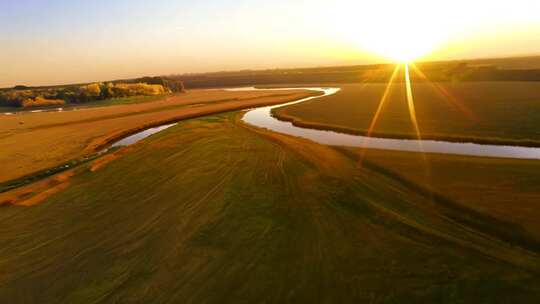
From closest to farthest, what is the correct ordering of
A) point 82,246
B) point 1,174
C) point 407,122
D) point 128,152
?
1. point 82,246
2. point 1,174
3. point 128,152
4. point 407,122

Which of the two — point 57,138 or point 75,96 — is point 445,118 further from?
point 75,96

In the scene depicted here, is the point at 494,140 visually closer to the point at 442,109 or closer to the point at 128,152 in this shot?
the point at 442,109

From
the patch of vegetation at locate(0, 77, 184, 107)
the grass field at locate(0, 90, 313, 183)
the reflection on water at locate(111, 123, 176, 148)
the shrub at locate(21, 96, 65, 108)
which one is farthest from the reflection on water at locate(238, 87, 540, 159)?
the shrub at locate(21, 96, 65, 108)

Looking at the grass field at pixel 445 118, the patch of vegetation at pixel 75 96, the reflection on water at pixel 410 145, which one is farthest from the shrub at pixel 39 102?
the reflection on water at pixel 410 145

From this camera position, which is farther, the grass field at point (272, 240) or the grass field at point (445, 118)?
the grass field at point (445, 118)

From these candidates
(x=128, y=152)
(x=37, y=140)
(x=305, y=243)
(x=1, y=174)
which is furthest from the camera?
(x=37, y=140)

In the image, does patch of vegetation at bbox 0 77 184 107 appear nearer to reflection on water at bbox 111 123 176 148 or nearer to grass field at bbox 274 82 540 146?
reflection on water at bbox 111 123 176 148

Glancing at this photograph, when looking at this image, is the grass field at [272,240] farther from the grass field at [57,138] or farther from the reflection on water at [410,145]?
the grass field at [57,138]

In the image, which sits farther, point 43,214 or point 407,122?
point 407,122

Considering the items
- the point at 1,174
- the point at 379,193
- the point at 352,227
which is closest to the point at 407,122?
the point at 379,193
